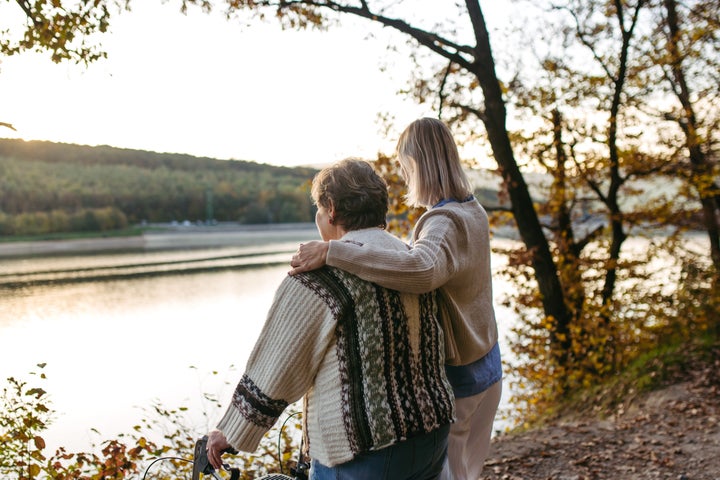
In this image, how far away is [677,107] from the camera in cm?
816

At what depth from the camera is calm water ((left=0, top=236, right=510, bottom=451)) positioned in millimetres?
9352

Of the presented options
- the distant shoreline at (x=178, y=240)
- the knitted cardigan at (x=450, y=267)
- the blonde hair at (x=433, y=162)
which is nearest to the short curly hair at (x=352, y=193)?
A: the knitted cardigan at (x=450, y=267)

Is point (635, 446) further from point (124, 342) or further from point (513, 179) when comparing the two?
point (124, 342)

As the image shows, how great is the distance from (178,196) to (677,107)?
6233cm

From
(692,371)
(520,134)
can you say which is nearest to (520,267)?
(520,134)

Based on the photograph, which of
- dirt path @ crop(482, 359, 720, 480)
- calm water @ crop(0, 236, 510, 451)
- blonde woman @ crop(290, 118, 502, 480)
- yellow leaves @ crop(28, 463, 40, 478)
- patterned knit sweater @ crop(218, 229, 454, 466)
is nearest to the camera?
patterned knit sweater @ crop(218, 229, 454, 466)

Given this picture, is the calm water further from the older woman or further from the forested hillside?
the forested hillside

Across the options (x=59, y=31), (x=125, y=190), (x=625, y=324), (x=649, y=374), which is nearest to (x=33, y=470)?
(x=59, y=31)

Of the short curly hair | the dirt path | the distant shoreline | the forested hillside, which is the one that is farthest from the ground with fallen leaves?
the forested hillside

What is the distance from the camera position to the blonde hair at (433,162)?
2061 millimetres

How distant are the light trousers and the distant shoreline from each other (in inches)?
1832

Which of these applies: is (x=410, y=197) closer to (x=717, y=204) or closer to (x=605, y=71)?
(x=605, y=71)

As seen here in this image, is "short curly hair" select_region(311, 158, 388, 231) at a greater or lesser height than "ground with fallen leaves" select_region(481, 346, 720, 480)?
greater

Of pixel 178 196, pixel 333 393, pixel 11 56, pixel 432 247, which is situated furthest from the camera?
pixel 178 196
